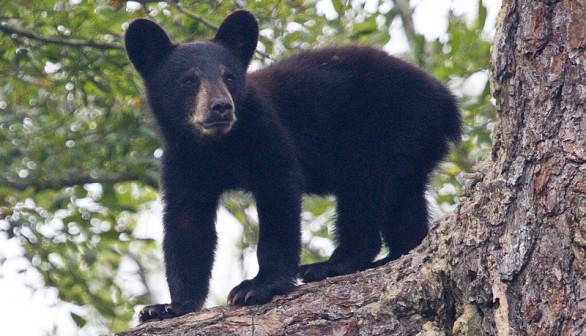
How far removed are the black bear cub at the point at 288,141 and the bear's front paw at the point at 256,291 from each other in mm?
630

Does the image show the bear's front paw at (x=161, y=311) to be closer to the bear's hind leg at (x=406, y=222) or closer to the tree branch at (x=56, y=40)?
the bear's hind leg at (x=406, y=222)

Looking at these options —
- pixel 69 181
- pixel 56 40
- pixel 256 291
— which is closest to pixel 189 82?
pixel 56 40

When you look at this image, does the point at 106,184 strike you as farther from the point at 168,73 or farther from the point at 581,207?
the point at 581,207

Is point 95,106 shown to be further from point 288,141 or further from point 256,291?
point 256,291

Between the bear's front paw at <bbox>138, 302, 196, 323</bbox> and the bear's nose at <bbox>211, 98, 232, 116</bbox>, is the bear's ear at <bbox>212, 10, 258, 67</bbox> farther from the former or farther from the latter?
the bear's front paw at <bbox>138, 302, 196, 323</bbox>

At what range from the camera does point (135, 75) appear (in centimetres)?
920

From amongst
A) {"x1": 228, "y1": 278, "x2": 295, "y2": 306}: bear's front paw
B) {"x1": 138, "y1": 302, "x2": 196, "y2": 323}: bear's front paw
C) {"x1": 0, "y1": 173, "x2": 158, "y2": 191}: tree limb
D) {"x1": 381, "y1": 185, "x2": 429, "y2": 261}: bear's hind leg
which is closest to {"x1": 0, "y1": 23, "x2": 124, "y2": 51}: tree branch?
{"x1": 0, "y1": 173, "x2": 158, "y2": 191}: tree limb

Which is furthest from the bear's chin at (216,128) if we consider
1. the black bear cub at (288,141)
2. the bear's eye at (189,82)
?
the bear's eye at (189,82)

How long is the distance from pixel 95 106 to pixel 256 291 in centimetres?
492

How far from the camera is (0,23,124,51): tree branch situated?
26.8 feet

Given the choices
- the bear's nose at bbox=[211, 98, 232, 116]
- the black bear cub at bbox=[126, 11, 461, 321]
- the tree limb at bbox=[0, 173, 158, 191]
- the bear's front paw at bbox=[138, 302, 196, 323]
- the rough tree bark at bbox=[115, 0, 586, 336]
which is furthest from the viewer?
the tree limb at bbox=[0, 173, 158, 191]

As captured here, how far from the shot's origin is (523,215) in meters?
4.23

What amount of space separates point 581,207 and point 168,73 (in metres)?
4.75

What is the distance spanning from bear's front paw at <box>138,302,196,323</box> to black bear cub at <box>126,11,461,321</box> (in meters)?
0.06
